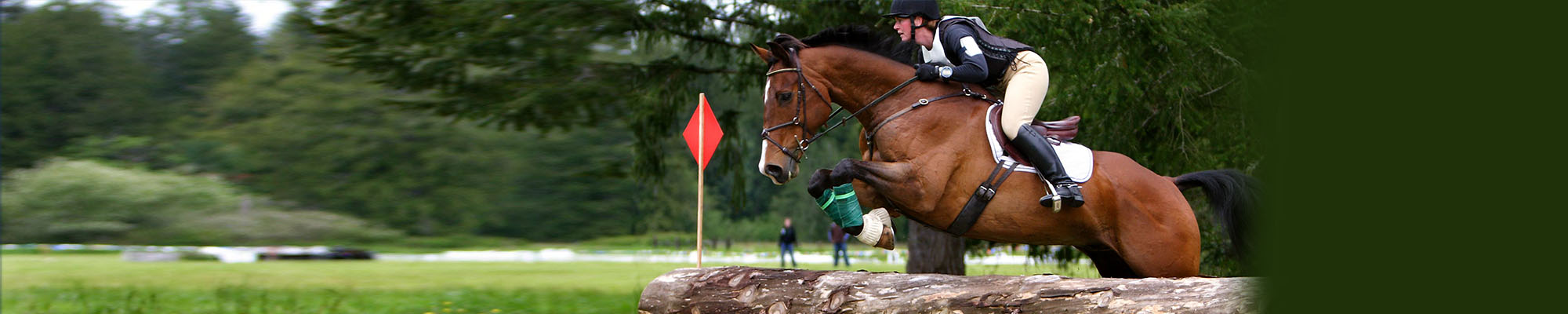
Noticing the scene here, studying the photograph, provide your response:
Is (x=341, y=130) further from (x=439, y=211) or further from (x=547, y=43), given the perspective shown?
(x=547, y=43)

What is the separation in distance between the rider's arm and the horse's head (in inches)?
18.9


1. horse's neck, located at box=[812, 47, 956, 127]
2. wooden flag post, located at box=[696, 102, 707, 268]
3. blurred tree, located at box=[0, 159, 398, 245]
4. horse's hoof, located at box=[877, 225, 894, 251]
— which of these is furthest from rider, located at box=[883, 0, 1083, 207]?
blurred tree, located at box=[0, 159, 398, 245]

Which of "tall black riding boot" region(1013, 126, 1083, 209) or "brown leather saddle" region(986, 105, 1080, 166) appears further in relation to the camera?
"brown leather saddle" region(986, 105, 1080, 166)

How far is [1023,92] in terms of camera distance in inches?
145

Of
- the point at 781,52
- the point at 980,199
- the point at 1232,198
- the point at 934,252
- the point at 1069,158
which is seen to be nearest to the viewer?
the point at 980,199

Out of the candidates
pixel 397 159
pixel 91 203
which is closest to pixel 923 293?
pixel 397 159

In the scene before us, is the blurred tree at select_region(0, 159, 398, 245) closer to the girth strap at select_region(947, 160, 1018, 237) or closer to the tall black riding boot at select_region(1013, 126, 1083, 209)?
the girth strap at select_region(947, 160, 1018, 237)

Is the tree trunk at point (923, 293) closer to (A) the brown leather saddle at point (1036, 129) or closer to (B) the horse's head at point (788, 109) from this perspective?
(B) the horse's head at point (788, 109)

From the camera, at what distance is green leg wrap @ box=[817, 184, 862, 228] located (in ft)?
11.5

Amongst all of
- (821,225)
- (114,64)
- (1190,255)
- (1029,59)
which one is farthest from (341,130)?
(821,225)

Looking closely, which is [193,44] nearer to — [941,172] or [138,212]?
[138,212]

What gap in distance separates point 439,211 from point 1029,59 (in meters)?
3.86

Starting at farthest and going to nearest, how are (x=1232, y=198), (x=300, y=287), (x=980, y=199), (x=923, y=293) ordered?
1. (x=300, y=287)
2. (x=1232, y=198)
3. (x=980, y=199)
4. (x=923, y=293)

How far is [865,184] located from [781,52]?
1.93ft
